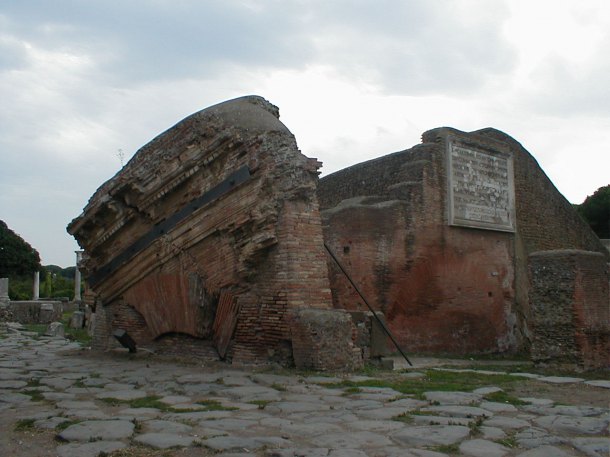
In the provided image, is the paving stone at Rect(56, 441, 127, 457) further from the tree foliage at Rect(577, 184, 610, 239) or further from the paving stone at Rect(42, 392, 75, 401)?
the tree foliage at Rect(577, 184, 610, 239)

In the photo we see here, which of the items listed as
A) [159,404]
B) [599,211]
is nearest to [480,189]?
[159,404]

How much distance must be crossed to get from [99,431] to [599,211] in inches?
1160


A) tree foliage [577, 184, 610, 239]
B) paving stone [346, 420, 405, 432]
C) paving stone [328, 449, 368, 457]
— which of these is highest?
tree foliage [577, 184, 610, 239]

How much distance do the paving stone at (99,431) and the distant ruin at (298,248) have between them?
273cm

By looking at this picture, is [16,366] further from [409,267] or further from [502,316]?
[502,316]

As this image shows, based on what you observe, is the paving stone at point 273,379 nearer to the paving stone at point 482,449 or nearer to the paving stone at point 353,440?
the paving stone at point 353,440

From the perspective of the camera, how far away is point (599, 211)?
29266mm

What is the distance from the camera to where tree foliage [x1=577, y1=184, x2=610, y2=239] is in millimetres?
28969

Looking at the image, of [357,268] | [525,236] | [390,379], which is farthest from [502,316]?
[390,379]

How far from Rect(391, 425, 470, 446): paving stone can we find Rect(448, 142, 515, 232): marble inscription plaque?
25.7 ft

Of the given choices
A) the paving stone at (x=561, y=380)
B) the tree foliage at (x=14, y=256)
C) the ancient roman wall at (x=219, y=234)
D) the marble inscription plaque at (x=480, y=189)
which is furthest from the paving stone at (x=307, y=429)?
the tree foliage at (x=14, y=256)

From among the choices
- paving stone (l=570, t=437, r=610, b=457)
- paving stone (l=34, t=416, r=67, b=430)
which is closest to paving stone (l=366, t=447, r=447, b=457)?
paving stone (l=570, t=437, r=610, b=457)

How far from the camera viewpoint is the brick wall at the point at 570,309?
305 inches

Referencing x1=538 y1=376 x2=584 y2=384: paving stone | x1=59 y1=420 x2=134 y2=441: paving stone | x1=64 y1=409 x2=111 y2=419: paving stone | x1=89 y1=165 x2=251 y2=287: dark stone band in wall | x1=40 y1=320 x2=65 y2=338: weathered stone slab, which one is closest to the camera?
x1=59 y1=420 x2=134 y2=441: paving stone
